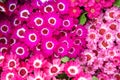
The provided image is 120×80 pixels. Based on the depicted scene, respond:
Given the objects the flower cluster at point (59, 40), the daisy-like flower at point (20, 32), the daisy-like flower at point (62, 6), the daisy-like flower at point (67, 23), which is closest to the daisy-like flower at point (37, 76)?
the flower cluster at point (59, 40)

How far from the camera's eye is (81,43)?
2342 millimetres

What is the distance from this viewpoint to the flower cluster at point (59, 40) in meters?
2.11

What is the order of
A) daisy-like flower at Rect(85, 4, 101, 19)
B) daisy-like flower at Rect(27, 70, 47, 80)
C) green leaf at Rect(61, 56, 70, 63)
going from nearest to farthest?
1. daisy-like flower at Rect(27, 70, 47, 80)
2. green leaf at Rect(61, 56, 70, 63)
3. daisy-like flower at Rect(85, 4, 101, 19)

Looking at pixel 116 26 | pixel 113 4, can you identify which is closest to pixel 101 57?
pixel 116 26

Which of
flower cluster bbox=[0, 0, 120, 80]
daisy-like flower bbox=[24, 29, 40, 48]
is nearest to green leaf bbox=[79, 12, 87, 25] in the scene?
flower cluster bbox=[0, 0, 120, 80]

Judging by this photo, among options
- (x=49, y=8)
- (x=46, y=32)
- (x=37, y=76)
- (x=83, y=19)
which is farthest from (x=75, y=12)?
(x=37, y=76)

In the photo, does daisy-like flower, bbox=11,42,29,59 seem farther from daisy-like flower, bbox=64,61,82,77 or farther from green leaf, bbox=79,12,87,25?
green leaf, bbox=79,12,87,25

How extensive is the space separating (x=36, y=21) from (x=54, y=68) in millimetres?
403

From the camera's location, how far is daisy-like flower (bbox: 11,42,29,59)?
222cm

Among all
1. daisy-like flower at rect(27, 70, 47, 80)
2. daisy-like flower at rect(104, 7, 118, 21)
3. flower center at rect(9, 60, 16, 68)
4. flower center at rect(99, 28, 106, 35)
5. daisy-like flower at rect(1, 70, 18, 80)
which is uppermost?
daisy-like flower at rect(104, 7, 118, 21)

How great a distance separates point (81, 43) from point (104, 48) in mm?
168

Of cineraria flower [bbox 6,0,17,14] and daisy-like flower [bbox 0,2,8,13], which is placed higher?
cineraria flower [bbox 6,0,17,14]

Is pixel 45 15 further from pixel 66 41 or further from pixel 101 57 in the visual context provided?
pixel 101 57

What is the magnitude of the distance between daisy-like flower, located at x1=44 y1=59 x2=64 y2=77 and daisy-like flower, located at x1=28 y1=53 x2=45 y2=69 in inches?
1.9
